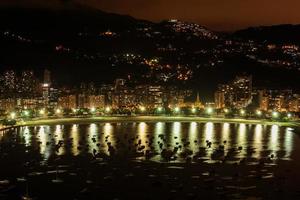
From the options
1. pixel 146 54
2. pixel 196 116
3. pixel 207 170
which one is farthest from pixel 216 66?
pixel 207 170

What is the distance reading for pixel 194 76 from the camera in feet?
405

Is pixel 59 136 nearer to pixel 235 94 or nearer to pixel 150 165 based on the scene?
pixel 150 165

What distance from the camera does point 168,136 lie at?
58.2 metres

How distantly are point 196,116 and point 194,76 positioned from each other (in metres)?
45.0

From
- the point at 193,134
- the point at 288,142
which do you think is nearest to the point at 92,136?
the point at 193,134

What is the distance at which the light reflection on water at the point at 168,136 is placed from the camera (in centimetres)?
4816

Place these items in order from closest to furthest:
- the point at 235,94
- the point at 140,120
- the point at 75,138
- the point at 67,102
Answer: the point at 75,138 < the point at 140,120 < the point at 67,102 < the point at 235,94

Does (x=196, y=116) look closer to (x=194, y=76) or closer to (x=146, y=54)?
(x=194, y=76)

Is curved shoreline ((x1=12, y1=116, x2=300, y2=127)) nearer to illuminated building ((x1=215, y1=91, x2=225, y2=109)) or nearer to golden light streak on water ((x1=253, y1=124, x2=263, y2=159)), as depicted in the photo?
golden light streak on water ((x1=253, y1=124, x2=263, y2=159))

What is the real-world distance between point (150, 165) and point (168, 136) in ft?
64.4

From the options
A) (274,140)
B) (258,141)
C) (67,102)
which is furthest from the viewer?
(67,102)

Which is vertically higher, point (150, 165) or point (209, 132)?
point (209, 132)

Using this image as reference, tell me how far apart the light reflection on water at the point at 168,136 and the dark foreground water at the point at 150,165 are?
10cm

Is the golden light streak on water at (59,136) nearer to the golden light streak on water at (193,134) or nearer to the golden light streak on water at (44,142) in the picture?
the golden light streak on water at (44,142)
